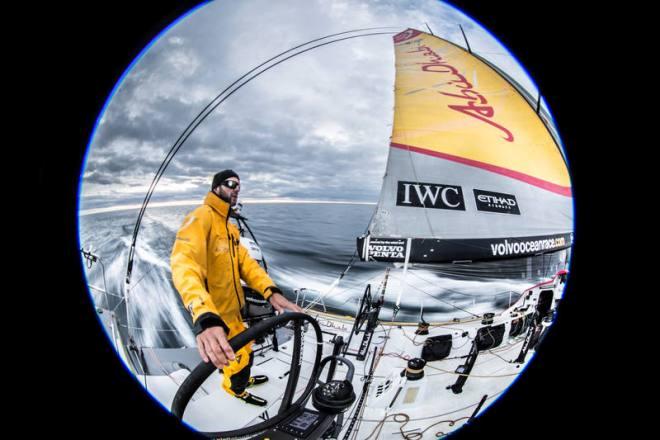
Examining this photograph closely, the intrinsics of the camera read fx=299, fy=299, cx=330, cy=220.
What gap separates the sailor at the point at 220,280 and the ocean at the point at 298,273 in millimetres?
57

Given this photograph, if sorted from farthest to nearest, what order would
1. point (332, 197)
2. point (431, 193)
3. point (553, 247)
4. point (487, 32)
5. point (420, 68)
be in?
point (487, 32)
point (553, 247)
point (420, 68)
point (431, 193)
point (332, 197)

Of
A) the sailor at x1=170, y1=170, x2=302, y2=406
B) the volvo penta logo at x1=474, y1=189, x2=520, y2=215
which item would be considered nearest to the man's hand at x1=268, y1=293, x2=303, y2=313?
the sailor at x1=170, y1=170, x2=302, y2=406

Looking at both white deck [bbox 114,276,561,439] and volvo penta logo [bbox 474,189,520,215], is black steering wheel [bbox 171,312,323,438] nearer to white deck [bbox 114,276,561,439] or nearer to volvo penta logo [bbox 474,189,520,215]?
white deck [bbox 114,276,561,439]

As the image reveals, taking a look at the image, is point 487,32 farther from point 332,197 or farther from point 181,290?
point 181,290

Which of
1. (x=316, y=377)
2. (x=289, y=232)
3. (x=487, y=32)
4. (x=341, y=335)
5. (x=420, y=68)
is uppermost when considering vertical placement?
(x=487, y=32)

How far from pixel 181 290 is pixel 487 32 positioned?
2.06m

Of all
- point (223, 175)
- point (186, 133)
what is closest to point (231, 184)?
point (223, 175)

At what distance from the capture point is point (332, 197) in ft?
4.18

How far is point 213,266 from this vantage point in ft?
4.26

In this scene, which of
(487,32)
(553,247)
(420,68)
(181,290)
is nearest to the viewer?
(181,290)

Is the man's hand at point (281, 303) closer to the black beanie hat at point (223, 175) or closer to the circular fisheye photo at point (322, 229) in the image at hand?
the circular fisheye photo at point (322, 229)

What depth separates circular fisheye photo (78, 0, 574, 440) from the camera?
1.22 metres

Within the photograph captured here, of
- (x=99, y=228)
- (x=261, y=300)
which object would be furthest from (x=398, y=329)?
(x=99, y=228)

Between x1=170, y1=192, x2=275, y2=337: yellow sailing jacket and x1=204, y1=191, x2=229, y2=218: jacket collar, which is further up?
x1=204, y1=191, x2=229, y2=218: jacket collar
